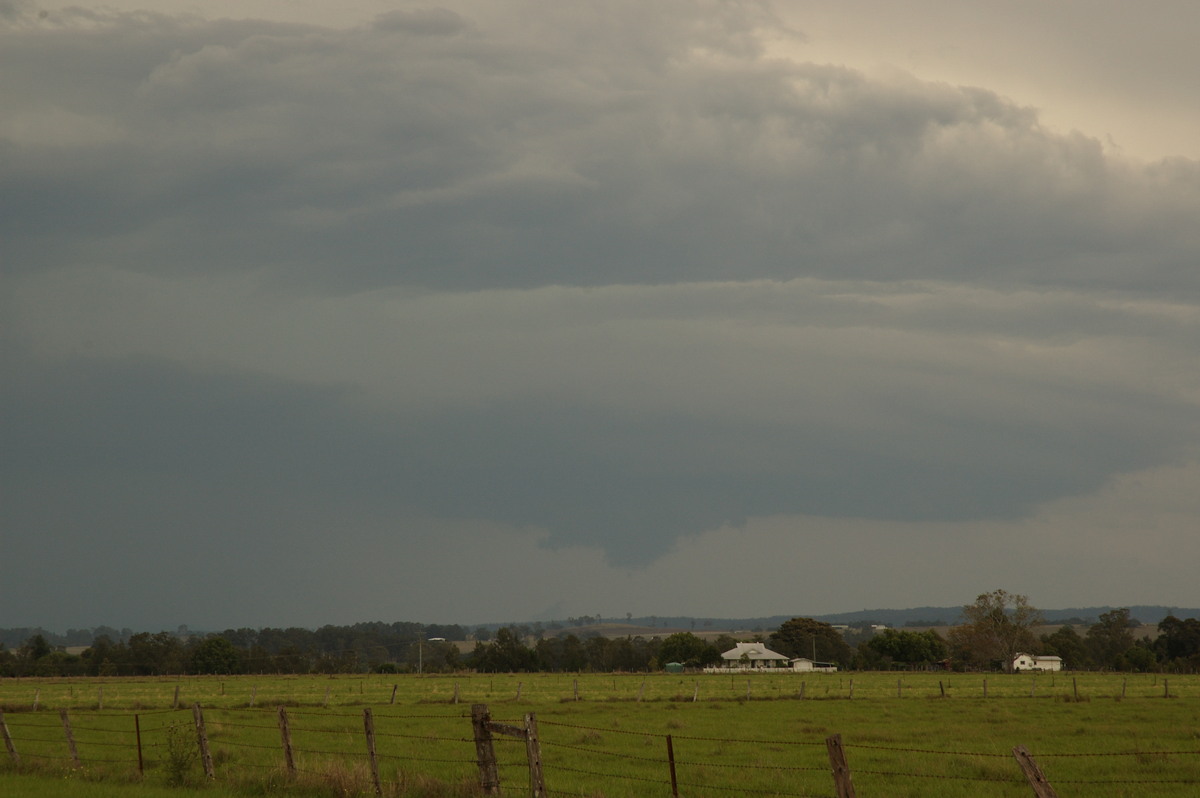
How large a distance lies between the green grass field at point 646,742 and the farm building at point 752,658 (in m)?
83.6

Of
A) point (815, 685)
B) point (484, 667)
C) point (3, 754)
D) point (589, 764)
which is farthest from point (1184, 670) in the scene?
point (3, 754)

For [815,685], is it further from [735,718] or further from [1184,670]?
[1184,670]

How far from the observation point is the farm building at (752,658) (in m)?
154

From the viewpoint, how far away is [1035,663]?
481 feet

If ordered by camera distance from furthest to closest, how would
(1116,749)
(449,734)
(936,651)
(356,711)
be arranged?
(936,651) → (356,711) → (449,734) → (1116,749)

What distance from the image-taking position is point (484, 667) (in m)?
144

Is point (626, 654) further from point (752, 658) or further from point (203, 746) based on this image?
point (203, 746)

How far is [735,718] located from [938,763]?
1971 centimetres

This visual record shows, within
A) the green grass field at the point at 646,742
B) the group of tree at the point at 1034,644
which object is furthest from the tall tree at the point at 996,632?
the green grass field at the point at 646,742

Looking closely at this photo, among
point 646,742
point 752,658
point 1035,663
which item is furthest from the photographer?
point 752,658

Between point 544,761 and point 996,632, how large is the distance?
137306mm

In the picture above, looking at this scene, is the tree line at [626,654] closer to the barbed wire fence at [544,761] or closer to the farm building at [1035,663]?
the farm building at [1035,663]

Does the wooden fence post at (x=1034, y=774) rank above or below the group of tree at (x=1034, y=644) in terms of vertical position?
above

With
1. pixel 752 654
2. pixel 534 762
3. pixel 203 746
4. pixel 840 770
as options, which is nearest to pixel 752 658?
pixel 752 654
